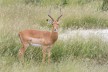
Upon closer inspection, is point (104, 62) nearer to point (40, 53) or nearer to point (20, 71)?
point (40, 53)

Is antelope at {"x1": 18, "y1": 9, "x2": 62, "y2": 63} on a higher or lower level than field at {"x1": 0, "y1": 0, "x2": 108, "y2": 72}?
higher

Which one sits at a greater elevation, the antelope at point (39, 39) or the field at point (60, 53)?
the antelope at point (39, 39)

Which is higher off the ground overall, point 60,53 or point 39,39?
point 39,39

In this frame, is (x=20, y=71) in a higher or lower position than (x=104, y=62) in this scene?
higher

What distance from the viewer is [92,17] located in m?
12.4

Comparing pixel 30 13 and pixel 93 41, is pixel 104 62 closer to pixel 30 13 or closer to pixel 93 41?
pixel 93 41

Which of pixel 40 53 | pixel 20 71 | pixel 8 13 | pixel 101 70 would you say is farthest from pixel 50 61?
pixel 8 13

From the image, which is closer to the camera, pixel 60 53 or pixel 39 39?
pixel 39 39

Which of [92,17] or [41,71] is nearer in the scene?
[41,71]

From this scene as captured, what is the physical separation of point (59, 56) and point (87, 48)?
2.60 ft

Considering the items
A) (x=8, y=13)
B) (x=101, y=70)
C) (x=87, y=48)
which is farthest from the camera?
(x=8, y=13)

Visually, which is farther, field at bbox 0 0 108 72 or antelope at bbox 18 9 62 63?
antelope at bbox 18 9 62 63

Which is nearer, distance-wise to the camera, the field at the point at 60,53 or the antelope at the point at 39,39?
the field at the point at 60,53

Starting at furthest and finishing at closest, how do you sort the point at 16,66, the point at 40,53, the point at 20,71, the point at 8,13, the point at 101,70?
the point at 8,13 → the point at 40,53 → the point at 101,70 → the point at 16,66 → the point at 20,71
